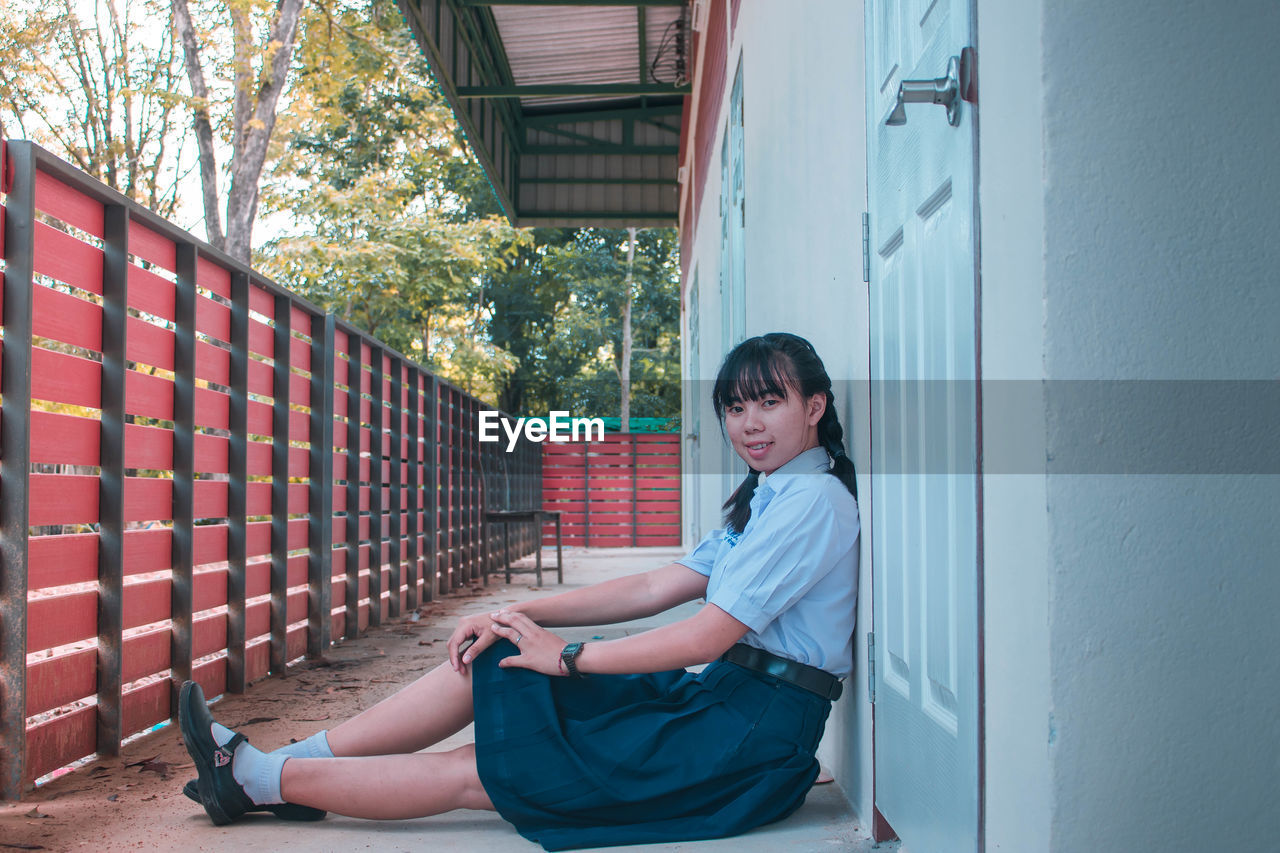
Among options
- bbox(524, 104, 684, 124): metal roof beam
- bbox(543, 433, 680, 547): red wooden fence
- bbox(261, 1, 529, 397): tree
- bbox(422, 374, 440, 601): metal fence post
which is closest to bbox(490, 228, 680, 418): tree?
bbox(261, 1, 529, 397): tree

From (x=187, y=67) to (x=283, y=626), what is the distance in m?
9.45

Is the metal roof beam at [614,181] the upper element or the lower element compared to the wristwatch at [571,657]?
upper

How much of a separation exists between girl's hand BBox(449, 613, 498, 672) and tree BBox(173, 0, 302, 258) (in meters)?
10.0

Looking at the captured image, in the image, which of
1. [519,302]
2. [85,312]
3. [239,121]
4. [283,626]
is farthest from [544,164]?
[519,302]

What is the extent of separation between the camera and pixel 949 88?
4.91 feet

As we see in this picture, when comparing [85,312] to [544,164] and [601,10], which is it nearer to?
[601,10]

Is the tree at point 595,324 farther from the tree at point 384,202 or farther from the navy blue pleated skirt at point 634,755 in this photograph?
the navy blue pleated skirt at point 634,755

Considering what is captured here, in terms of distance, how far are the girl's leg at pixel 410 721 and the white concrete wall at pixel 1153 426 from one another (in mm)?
1401

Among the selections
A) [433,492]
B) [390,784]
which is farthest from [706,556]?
[433,492]

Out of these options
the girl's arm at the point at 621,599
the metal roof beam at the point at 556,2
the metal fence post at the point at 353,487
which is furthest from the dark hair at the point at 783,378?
the metal roof beam at the point at 556,2

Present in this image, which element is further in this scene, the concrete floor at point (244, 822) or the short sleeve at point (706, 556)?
the short sleeve at point (706, 556)

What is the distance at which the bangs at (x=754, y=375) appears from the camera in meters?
2.24

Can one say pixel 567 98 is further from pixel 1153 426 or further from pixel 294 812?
pixel 1153 426

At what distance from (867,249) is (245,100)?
11.4 m
